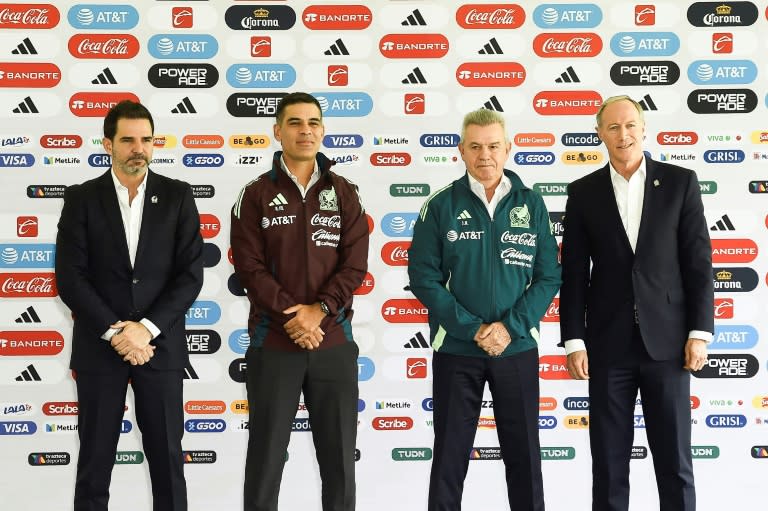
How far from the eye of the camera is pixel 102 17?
3363 mm

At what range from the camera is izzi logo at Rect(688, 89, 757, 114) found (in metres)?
3.40

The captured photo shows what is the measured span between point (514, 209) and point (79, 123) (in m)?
2.17

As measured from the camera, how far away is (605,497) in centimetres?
242

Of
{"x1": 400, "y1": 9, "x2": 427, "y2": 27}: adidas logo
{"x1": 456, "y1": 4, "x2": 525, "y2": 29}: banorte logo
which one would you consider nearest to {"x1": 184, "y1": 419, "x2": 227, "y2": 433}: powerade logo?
{"x1": 400, "y1": 9, "x2": 427, "y2": 27}: adidas logo

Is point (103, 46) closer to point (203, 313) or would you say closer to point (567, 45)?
point (203, 313)

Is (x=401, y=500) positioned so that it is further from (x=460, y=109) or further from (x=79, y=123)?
(x=79, y=123)

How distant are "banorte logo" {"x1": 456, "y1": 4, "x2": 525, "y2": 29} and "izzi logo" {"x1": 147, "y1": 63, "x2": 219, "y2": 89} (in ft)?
3.98

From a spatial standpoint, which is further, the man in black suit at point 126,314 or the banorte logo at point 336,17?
the banorte logo at point 336,17

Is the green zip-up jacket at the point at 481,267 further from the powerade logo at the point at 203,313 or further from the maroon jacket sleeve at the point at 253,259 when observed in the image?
the powerade logo at the point at 203,313

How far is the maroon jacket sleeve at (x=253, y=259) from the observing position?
2355 mm

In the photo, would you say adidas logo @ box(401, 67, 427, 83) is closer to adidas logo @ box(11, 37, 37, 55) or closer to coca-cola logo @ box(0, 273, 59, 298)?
adidas logo @ box(11, 37, 37, 55)

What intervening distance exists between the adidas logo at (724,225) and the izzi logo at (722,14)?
0.93m

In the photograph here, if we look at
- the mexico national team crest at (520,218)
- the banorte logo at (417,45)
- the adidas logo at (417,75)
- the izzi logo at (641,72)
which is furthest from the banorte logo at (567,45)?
the mexico national team crest at (520,218)

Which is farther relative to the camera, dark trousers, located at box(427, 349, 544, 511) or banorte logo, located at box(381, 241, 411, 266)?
banorte logo, located at box(381, 241, 411, 266)
